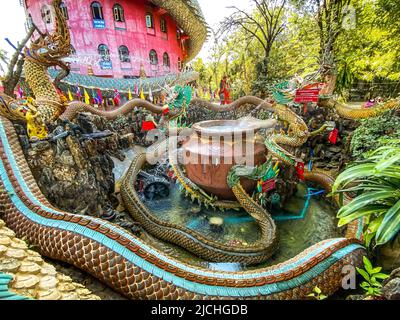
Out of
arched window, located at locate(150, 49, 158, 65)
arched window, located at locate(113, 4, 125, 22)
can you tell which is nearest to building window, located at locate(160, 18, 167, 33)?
Answer: arched window, located at locate(150, 49, 158, 65)

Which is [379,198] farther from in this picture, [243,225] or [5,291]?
[243,225]

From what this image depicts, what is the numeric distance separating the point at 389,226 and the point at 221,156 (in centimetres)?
395

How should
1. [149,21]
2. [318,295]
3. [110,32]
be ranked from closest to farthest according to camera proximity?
[318,295], [110,32], [149,21]

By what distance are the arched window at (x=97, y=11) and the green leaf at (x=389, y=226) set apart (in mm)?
15449

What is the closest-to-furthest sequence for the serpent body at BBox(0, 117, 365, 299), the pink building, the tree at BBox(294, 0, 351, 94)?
the serpent body at BBox(0, 117, 365, 299) → the tree at BBox(294, 0, 351, 94) → the pink building

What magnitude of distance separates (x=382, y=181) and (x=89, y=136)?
15.9 feet

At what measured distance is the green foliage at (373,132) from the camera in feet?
15.6

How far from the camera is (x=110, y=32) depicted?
39.8 feet

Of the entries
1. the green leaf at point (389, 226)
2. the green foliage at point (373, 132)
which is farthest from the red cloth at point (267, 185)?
the green leaf at point (389, 226)

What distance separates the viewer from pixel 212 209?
570 cm

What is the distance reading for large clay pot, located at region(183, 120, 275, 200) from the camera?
5236mm

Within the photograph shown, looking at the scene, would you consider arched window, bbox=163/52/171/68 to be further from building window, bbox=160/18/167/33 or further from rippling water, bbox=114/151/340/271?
rippling water, bbox=114/151/340/271

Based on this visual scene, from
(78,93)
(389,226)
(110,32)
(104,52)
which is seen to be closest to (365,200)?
(389,226)
